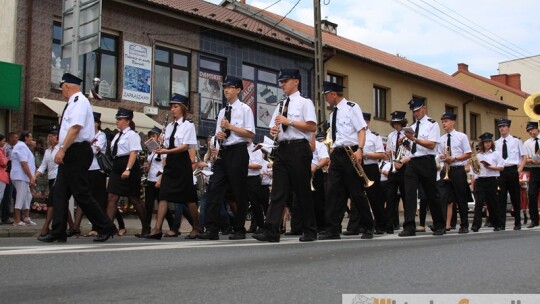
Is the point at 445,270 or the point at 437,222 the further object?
the point at 437,222

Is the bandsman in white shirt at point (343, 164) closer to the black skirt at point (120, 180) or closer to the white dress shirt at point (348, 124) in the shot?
the white dress shirt at point (348, 124)

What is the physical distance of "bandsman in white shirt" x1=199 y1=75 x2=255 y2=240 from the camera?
8945 millimetres

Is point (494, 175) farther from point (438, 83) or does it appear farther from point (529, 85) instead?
point (529, 85)

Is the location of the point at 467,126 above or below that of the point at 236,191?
above

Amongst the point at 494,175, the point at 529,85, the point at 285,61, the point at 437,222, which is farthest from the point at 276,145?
the point at 529,85

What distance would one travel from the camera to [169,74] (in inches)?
879

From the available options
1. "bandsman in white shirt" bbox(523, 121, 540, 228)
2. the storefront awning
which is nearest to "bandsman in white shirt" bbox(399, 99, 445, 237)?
"bandsman in white shirt" bbox(523, 121, 540, 228)

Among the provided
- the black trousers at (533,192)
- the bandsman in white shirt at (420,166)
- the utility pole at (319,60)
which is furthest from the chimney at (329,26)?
the bandsman in white shirt at (420,166)

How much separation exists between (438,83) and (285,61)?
12295mm

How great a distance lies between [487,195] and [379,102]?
20.7 m

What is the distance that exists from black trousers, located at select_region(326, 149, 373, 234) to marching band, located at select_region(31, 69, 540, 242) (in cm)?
1

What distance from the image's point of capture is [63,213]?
8.14 meters

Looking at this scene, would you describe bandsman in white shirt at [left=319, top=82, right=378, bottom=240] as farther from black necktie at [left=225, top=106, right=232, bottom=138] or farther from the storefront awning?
the storefront awning

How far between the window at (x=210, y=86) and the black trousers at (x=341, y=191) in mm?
14386
